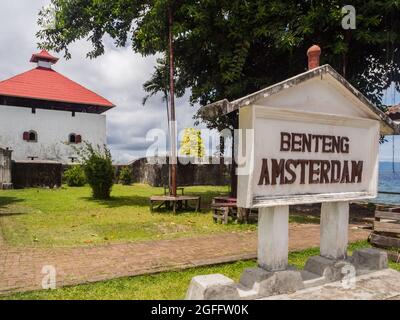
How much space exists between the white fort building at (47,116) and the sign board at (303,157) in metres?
31.2

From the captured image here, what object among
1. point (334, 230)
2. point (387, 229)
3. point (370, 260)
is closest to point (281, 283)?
point (334, 230)

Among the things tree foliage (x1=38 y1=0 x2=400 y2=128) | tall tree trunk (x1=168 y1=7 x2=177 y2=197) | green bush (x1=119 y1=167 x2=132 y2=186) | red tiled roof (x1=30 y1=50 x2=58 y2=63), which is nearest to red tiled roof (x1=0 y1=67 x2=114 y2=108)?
red tiled roof (x1=30 y1=50 x2=58 y2=63)

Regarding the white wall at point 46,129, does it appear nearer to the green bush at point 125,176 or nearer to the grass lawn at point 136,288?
the green bush at point 125,176

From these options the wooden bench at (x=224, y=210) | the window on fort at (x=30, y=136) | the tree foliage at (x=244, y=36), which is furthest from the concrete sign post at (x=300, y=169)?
the window on fort at (x=30, y=136)

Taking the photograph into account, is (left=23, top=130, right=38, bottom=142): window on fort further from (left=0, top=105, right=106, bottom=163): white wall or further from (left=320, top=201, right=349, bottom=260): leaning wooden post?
(left=320, top=201, right=349, bottom=260): leaning wooden post

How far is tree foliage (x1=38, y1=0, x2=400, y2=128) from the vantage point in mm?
10930

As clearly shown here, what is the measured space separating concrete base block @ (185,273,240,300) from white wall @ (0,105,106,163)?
3068cm

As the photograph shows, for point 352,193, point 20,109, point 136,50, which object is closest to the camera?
point 352,193

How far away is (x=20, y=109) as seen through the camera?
3291cm

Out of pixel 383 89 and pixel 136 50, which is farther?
pixel 136 50

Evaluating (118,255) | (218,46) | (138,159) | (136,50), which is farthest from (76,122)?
(118,255)
